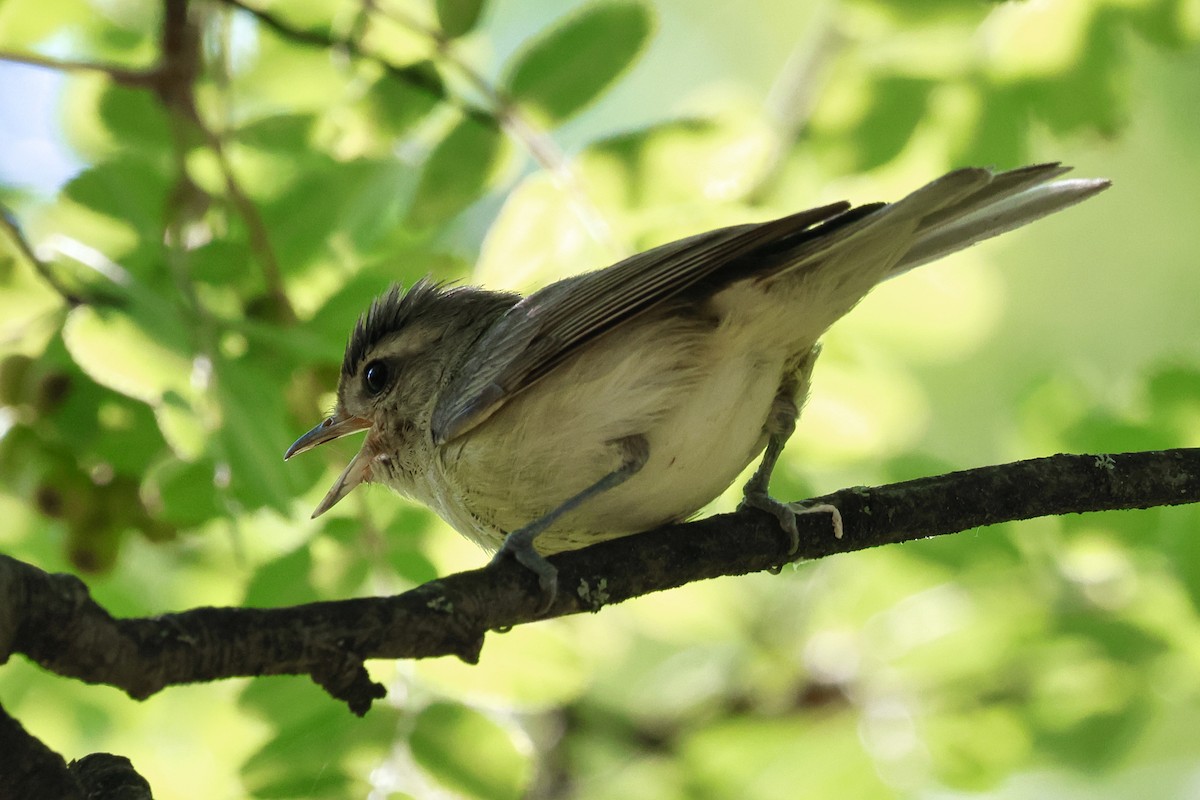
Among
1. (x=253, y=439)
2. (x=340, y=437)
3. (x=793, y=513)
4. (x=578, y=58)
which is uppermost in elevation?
(x=578, y=58)

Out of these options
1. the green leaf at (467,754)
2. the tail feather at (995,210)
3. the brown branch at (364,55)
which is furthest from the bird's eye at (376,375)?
the tail feather at (995,210)

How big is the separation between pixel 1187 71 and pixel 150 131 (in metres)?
5.71

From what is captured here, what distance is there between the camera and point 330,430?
12.3ft

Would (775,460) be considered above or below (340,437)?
below

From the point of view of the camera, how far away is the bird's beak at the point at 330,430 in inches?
142

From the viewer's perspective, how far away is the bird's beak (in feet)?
11.8

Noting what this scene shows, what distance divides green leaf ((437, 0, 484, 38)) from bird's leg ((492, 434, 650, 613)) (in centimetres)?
159

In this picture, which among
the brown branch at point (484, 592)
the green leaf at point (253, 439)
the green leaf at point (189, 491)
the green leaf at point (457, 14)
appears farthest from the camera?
the green leaf at point (457, 14)

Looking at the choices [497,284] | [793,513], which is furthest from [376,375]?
[793,513]

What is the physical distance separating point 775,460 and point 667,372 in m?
0.49

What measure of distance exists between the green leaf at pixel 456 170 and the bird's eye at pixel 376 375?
0.48 m

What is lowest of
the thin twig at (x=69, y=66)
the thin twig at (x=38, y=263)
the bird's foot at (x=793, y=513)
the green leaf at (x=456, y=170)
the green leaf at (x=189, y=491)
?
the bird's foot at (x=793, y=513)

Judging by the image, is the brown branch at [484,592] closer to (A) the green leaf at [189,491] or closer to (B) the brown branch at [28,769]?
(B) the brown branch at [28,769]

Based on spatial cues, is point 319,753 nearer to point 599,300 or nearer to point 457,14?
point 599,300
